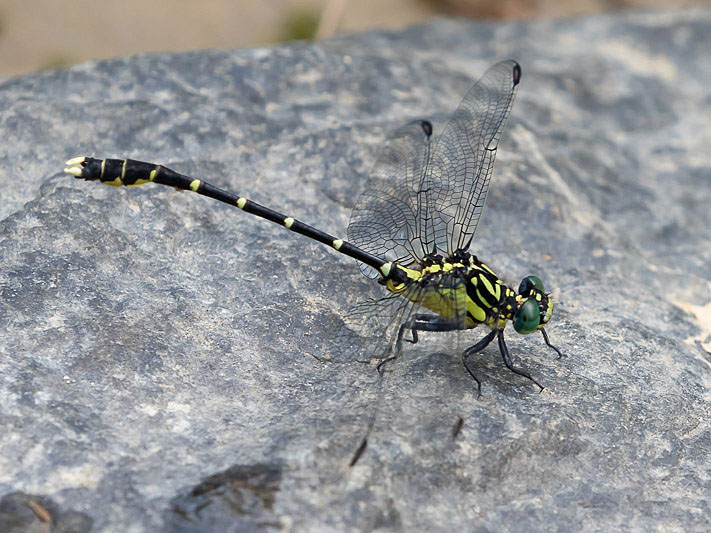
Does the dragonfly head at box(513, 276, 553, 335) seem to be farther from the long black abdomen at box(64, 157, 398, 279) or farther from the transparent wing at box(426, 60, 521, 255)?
the long black abdomen at box(64, 157, 398, 279)

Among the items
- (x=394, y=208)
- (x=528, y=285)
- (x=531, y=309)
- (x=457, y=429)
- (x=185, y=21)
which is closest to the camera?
(x=457, y=429)

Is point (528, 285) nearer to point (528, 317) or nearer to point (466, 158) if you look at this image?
point (528, 317)

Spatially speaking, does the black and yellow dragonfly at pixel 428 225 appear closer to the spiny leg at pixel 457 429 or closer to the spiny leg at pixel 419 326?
the spiny leg at pixel 419 326

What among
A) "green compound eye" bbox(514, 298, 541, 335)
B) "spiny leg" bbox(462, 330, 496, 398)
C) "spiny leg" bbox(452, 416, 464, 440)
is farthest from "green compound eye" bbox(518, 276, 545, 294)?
"spiny leg" bbox(452, 416, 464, 440)

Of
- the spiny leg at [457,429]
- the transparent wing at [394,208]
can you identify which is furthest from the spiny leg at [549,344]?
the spiny leg at [457,429]

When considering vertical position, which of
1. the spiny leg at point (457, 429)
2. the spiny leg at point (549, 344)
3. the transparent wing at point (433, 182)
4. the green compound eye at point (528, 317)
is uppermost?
the transparent wing at point (433, 182)

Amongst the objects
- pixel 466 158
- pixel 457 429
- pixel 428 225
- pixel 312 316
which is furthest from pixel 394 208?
pixel 457 429

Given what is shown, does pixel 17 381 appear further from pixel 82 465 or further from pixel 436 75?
pixel 436 75
